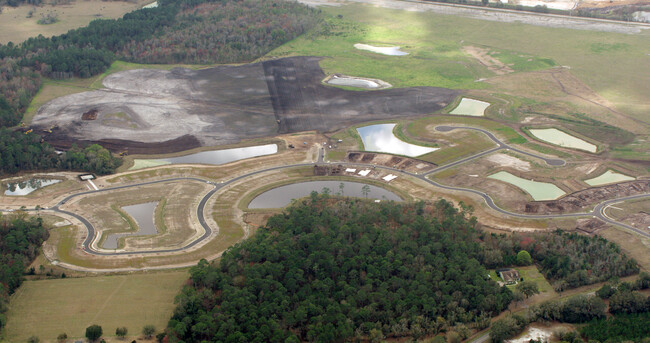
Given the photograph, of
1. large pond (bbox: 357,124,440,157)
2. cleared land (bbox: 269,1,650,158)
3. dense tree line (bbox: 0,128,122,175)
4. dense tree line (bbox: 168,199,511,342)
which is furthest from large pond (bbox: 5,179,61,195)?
cleared land (bbox: 269,1,650,158)

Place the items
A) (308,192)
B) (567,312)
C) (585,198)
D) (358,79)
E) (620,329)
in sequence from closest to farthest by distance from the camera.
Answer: (620,329) < (567,312) < (585,198) < (308,192) < (358,79)

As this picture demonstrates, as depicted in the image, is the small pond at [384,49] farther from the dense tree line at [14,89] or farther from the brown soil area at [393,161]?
the dense tree line at [14,89]

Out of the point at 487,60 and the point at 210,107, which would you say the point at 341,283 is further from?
the point at 487,60

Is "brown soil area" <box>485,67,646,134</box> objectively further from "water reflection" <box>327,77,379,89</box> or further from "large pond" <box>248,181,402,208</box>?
"large pond" <box>248,181,402,208</box>

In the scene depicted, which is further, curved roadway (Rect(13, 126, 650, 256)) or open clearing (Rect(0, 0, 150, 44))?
open clearing (Rect(0, 0, 150, 44))

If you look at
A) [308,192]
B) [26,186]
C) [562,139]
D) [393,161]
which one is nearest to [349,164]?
[393,161]

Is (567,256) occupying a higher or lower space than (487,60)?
lower

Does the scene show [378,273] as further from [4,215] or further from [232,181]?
[4,215]

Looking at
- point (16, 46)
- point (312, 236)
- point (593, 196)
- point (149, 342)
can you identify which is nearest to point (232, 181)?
point (312, 236)

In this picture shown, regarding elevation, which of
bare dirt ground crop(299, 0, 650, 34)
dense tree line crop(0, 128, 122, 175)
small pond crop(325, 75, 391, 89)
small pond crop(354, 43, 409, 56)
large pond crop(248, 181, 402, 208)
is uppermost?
bare dirt ground crop(299, 0, 650, 34)
